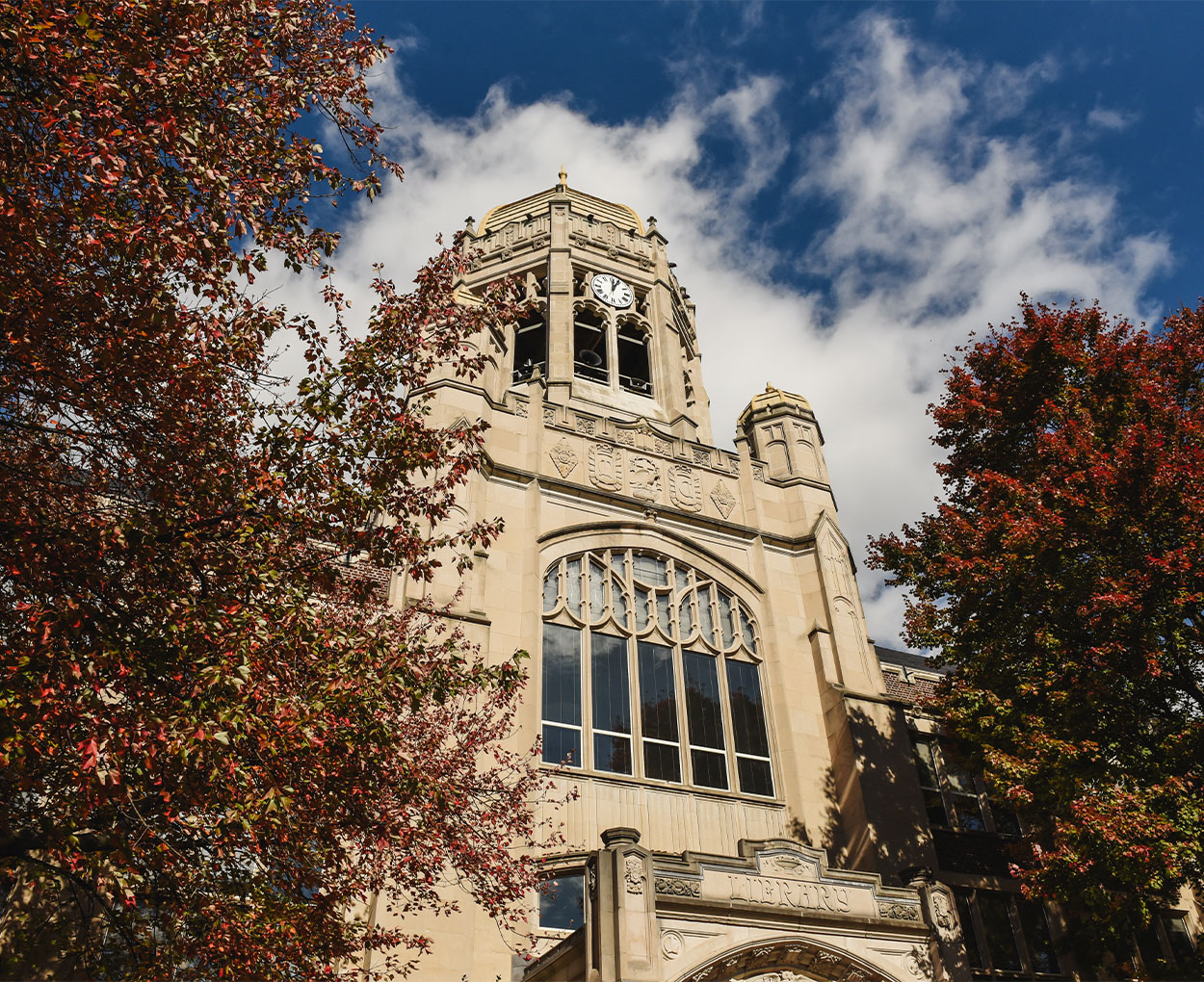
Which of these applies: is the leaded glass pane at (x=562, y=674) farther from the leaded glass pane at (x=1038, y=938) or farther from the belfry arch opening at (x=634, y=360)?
the belfry arch opening at (x=634, y=360)

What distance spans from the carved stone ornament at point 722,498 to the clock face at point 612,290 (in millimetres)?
9578

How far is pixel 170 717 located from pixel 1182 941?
935 inches

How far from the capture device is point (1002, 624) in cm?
1552

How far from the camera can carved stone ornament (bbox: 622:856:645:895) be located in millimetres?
11547

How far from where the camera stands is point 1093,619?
45.0 ft

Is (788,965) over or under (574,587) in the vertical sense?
under

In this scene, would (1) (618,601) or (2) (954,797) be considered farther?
(2) (954,797)

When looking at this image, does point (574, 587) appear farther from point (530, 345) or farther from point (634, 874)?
point (530, 345)

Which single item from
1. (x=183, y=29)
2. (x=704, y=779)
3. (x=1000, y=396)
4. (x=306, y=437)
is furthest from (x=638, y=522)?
(x=183, y=29)

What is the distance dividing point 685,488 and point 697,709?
575cm

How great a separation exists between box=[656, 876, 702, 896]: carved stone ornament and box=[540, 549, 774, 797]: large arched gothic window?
165 inches

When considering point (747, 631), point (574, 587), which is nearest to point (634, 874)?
point (574, 587)

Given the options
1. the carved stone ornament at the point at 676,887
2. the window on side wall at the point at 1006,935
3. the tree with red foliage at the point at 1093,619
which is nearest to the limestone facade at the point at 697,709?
the carved stone ornament at the point at 676,887

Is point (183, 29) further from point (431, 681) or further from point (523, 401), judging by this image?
→ point (523, 401)
